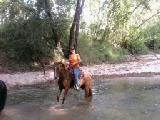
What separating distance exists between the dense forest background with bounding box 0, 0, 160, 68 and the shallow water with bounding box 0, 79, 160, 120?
4.95 m

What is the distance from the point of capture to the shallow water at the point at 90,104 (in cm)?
1251

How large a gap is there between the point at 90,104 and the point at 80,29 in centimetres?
1836

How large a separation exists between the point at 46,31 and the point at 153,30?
21.4m

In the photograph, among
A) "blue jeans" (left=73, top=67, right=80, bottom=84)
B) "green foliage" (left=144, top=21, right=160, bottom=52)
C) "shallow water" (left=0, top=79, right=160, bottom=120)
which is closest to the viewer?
"shallow water" (left=0, top=79, right=160, bottom=120)

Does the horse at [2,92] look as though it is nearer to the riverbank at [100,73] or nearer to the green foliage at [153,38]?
the riverbank at [100,73]

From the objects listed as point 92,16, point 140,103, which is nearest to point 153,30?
point 92,16

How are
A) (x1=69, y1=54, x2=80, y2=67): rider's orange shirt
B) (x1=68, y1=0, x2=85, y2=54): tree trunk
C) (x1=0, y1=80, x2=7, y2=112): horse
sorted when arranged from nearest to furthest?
(x1=0, y1=80, x2=7, y2=112): horse, (x1=69, y1=54, x2=80, y2=67): rider's orange shirt, (x1=68, y1=0, x2=85, y2=54): tree trunk

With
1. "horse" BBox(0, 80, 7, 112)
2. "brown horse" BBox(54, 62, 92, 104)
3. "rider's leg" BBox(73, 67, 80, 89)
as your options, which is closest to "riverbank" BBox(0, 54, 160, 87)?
"brown horse" BBox(54, 62, 92, 104)

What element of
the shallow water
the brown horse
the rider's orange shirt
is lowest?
the shallow water

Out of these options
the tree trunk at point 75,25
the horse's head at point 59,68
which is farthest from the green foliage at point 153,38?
the horse's head at point 59,68

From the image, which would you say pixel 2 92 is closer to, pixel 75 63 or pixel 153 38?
pixel 75 63

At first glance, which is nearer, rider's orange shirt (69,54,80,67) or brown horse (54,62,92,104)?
brown horse (54,62,92,104)

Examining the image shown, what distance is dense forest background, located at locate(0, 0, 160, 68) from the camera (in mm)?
24109

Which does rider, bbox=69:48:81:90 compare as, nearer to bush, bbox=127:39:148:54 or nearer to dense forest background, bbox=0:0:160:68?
dense forest background, bbox=0:0:160:68
